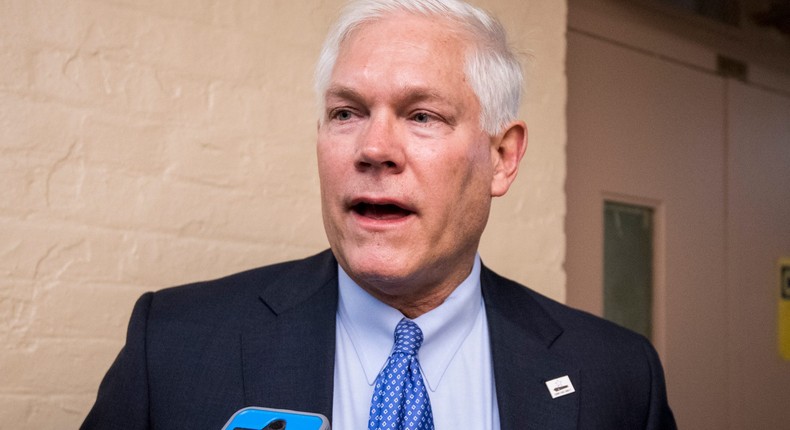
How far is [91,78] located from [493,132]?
757 millimetres

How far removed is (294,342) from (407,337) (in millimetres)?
196

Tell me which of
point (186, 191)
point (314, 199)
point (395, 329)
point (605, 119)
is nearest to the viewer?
point (395, 329)

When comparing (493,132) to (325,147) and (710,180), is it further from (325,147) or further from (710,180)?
(710,180)

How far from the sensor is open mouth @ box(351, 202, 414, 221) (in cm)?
144

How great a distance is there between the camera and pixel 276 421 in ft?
3.01

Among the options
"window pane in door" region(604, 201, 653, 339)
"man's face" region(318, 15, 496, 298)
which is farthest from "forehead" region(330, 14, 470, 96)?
"window pane in door" region(604, 201, 653, 339)

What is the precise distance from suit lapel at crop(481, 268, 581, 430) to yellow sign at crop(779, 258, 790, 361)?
5.73ft

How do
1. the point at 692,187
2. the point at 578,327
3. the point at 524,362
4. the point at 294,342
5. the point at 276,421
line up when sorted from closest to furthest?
the point at 276,421, the point at 294,342, the point at 524,362, the point at 578,327, the point at 692,187

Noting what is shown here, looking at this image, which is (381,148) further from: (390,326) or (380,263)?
(390,326)

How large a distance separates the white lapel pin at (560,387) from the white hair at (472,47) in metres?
0.47

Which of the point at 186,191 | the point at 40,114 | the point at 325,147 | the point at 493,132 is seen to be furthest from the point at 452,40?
the point at 40,114

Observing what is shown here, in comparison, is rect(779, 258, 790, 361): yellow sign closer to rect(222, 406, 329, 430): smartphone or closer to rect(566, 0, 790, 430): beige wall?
rect(566, 0, 790, 430): beige wall

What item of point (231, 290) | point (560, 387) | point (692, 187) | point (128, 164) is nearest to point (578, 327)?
point (560, 387)

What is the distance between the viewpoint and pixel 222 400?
56.2 inches
